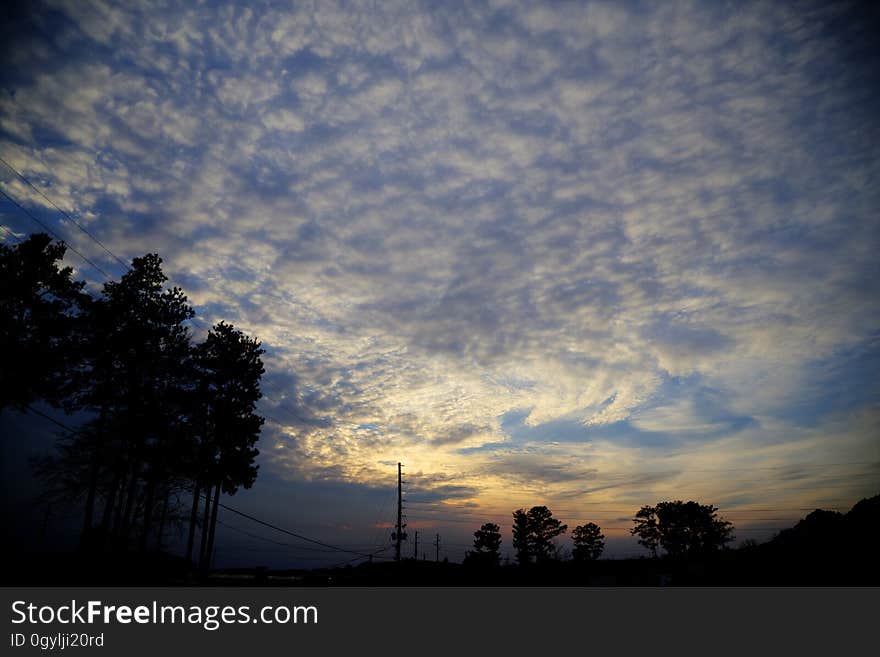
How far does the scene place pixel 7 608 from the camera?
1300 cm

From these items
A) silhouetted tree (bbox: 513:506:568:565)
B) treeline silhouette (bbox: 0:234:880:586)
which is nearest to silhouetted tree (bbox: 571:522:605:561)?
silhouetted tree (bbox: 513:506:568:565)

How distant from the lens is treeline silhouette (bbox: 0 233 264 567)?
21328 millimetres

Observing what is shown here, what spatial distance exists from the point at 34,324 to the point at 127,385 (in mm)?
5978

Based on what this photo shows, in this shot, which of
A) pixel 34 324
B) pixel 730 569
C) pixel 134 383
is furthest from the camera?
pixel 730 569

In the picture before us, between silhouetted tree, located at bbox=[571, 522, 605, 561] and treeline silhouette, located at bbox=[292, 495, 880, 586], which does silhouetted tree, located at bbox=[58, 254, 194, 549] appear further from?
silhouetted tree, located at bbox=[571, 522, 605, 561]

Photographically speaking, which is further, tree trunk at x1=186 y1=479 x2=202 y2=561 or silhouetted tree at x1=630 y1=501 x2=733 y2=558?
silhouetted tree at x1=630 y1=501 x2=733 y2=558

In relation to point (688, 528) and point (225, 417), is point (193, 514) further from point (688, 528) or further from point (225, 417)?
point (688, 528)

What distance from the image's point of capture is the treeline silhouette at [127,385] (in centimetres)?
2133

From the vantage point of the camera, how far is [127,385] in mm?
25469

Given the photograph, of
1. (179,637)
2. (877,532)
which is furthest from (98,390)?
(877,532)

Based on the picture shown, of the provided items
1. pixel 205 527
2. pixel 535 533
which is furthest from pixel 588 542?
pixel 205 527

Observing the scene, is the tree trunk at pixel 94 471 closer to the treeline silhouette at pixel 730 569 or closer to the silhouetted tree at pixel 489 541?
the treeline silhouette at pixel 730 569

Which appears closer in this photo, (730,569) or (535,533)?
(730,569)

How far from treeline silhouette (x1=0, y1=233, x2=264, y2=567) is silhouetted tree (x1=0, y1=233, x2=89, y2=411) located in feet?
0.16
